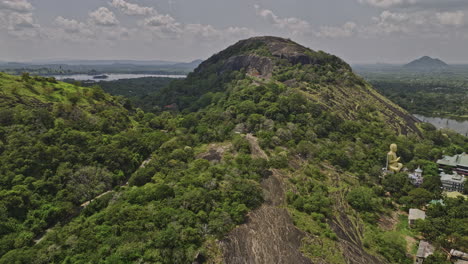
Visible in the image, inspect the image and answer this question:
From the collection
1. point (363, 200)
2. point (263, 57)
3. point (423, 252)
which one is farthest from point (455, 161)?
point (263, 57)

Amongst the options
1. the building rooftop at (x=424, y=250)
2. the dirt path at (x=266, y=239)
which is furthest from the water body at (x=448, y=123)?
the dirt path at (x=266, y=239)

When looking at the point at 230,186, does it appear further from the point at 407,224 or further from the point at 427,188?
the point at 427,188

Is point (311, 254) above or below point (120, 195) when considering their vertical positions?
below

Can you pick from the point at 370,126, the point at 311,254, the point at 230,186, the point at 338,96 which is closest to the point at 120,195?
the point at 230,186

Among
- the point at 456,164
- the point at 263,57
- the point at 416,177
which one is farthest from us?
the point at 263,57

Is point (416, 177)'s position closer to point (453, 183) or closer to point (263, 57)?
point (453, 183)
